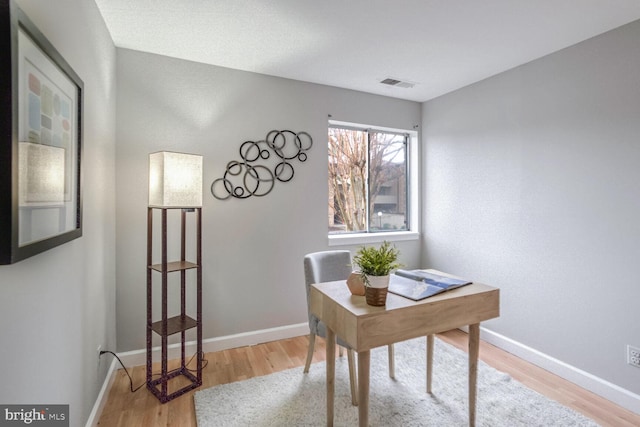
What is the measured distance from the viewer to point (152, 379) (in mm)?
2236

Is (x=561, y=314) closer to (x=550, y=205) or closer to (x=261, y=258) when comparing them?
(x=550, y=205)

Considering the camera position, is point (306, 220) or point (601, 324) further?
point (306, 220)

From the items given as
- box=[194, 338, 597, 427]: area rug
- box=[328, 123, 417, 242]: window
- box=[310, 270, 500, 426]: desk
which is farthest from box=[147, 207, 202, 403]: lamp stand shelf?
box=[328, 123, 417, 242]: window

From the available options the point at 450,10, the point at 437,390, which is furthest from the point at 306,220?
the point at 450,10

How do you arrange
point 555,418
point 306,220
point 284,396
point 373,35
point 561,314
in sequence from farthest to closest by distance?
point 306,220 < point 561,314 < point 373,35 < point 284,396 < point 555,418

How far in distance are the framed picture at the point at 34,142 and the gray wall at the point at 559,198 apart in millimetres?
3058

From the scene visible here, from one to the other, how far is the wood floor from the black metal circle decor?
4.45ft

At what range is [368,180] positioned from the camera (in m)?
3.62

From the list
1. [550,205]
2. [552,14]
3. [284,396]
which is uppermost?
[552,14]

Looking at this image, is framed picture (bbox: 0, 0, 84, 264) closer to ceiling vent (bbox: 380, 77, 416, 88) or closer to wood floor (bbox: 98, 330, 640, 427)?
wood floor (bbox: 98, 330, 640, 427)

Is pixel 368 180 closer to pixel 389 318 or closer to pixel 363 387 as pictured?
pixel 389 318

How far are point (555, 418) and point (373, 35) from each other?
2.70 metres

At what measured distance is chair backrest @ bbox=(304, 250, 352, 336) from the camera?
2.21m

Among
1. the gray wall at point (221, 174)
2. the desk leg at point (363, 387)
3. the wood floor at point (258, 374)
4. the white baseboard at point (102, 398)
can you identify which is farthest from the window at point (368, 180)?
the white baseboard at point (102, 398)
